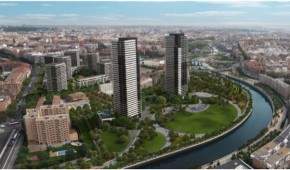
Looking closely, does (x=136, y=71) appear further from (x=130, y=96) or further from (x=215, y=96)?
(x=215, y=96)

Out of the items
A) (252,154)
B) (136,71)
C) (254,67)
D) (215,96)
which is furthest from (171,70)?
(254,67)

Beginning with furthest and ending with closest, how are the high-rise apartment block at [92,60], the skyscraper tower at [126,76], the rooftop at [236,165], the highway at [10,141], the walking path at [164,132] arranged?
the high-rise apartment block at [92,60], the skyscraper tower at [126,76], the walking path at [164,132], the highway at [10,141], the rooftop at [236,165]

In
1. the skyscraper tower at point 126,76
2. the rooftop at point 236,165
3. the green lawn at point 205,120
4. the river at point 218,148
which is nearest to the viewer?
the rooftop at point 236,165

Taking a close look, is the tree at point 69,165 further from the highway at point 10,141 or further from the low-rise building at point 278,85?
the low-rise building at point 278,85

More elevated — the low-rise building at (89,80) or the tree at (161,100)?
the low-rise building at (89,80)

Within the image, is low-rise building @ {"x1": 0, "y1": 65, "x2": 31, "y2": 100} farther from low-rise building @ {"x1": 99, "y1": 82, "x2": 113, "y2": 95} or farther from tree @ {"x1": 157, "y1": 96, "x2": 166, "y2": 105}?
tree @ {"x1": 157, "y1": 96, "x2": 166, "y2": 105}

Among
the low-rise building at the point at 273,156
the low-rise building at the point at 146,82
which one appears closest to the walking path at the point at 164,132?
the low-rise building at the point at 273,156
